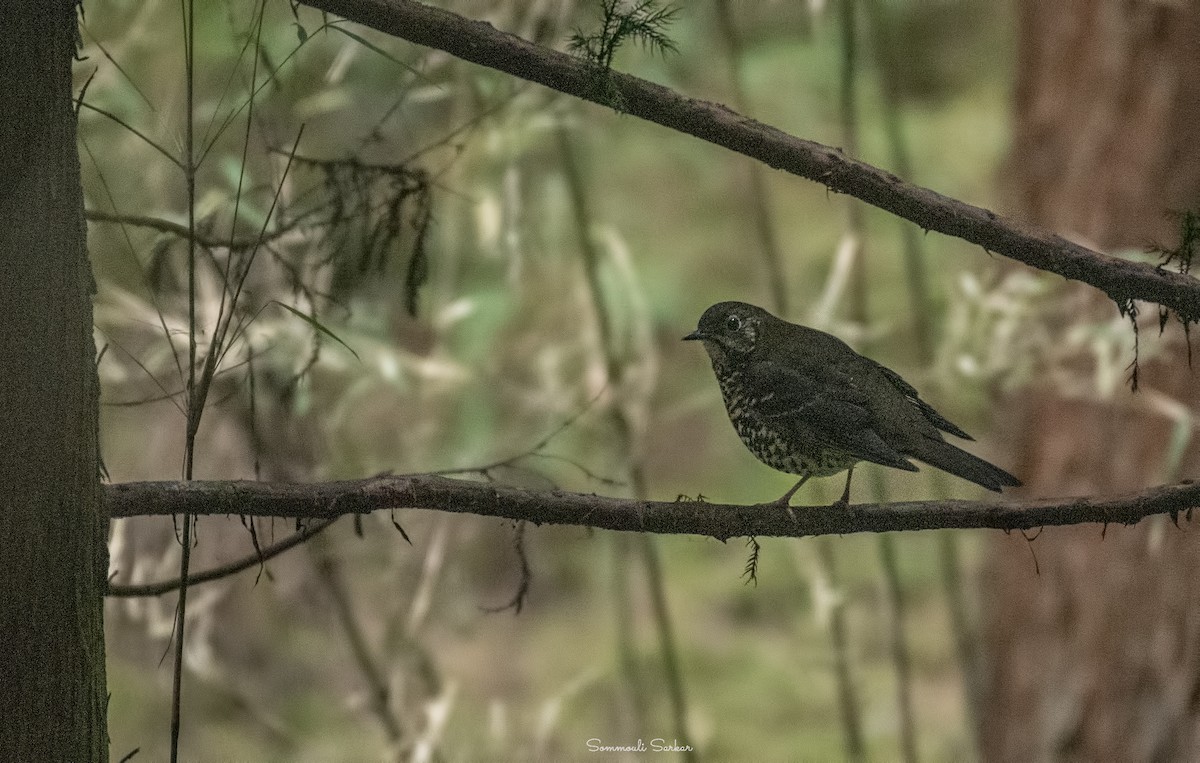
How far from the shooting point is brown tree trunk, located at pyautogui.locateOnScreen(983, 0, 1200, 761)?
3.02 meters

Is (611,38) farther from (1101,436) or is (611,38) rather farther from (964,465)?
(1101,436)

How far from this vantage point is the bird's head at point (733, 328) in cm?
204

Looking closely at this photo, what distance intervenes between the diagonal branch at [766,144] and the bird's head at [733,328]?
2.02 feet

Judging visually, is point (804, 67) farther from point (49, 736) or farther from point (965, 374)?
point (49, 736)

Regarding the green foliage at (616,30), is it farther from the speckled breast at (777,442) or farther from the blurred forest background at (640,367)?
the speckled breast at (777,442)

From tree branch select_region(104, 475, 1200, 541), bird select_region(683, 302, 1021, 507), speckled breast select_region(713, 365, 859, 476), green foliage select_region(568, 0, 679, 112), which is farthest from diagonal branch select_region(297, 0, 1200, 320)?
speckled breast select_region(713, 365, 859, 476)

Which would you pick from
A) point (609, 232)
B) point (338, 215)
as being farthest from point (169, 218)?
point (609, 232)

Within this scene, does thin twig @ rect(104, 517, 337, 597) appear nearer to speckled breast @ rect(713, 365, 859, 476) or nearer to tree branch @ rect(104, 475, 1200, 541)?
tree branch @ rect(104, 475, 1200, 541)

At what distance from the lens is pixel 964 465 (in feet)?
5.42

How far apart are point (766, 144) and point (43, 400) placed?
852mm

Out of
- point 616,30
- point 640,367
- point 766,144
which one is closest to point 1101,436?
point 640,367

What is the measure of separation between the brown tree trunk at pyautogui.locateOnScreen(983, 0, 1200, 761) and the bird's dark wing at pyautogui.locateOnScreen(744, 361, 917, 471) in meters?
1.22

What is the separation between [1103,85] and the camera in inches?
131

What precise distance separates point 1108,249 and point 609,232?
4.51 feet
